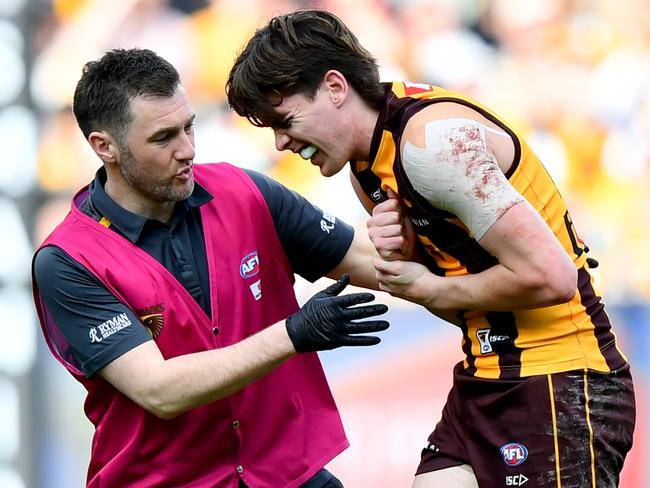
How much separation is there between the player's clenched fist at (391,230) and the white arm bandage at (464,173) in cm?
18

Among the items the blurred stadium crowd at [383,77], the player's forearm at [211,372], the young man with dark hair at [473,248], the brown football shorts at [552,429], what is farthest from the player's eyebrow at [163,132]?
the blurred stadium crowd at [383,77]

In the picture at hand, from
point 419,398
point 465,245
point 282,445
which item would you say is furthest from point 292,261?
point 419,398

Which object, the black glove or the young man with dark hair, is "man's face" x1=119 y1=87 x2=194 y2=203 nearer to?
the young man with dark hair

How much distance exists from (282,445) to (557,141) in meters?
3.14

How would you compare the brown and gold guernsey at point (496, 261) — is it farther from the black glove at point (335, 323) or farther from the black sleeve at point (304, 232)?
the black sleeve at point (304, 232)

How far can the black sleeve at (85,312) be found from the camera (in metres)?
3.53

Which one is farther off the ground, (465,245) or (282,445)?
(465,245)

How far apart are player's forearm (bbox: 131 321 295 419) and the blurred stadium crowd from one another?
284cm

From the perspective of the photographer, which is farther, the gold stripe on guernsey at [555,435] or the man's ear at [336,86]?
the man's ear at [336,86]

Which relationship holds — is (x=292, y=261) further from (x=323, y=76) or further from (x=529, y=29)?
Answer: (x=529, y=29)

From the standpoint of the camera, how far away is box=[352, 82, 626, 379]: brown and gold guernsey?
3.17 meters

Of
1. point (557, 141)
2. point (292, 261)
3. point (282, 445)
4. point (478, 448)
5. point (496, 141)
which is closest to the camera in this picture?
point (496, 141)

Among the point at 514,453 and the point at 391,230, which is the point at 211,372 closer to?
the point at 391,230

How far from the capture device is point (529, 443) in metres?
3.23
